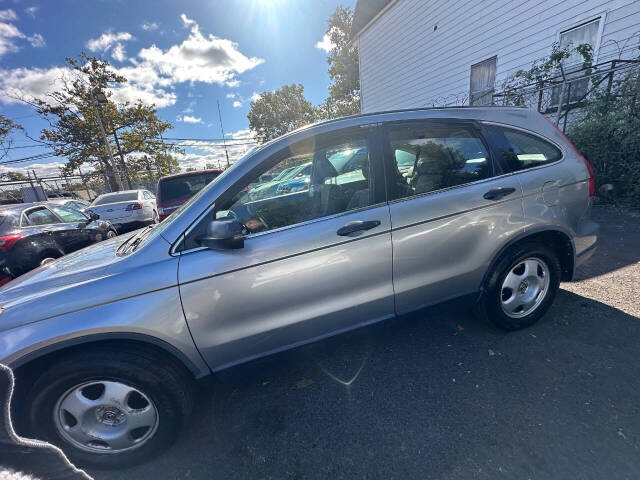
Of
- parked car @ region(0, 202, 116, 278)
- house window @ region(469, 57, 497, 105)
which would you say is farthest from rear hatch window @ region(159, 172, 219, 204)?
house window @ region(469, 57, 497, 105)

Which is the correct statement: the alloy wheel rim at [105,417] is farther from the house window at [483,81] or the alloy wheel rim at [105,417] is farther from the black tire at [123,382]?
the house window at [483,81]

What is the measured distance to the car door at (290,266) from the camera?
1.73 meters

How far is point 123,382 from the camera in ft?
5.39

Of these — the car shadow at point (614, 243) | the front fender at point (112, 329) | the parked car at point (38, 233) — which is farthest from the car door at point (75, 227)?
the car shadow at point (614, 243)

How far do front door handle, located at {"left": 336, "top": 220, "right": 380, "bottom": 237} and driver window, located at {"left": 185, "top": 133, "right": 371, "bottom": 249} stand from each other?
0.14m

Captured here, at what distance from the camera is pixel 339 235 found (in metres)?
1.88

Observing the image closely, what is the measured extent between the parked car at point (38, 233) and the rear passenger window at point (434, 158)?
17.9 ft

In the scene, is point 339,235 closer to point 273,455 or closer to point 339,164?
point 339,164

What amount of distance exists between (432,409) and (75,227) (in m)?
6.40

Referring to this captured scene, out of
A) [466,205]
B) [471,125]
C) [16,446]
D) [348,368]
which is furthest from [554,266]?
[16,446]

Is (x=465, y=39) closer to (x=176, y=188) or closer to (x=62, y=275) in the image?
(x=176, y=188)

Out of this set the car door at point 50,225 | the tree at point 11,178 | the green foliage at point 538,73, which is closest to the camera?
the car door at point 50,225

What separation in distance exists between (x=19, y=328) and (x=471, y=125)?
3.23 meters

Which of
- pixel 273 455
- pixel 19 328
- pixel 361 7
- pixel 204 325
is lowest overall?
pixel 273 455
